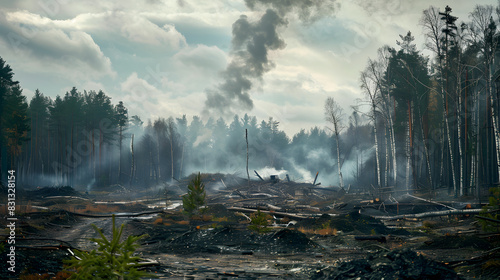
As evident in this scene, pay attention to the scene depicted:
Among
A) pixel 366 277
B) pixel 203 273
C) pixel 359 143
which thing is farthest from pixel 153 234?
pixel 359 143

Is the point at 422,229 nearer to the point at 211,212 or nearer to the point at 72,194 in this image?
the point at 211,212

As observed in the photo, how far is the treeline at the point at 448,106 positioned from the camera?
75.1ft

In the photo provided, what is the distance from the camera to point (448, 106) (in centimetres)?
3269

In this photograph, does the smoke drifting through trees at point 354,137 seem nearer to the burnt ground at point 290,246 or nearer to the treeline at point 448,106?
the treeline at point 448,106

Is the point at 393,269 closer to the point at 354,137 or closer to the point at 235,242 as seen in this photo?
the point at 235,242

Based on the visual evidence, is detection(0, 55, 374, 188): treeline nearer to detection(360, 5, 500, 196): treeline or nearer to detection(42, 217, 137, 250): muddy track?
detection(360, 5, 500, 196): treeline

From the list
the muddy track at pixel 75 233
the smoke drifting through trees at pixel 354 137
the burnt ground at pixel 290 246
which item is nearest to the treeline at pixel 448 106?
the smoke drifting through trees at pixel 354 137

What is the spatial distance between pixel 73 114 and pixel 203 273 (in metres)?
54.6

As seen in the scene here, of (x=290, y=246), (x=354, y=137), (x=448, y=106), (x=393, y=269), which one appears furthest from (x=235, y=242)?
(x=354, y=137)

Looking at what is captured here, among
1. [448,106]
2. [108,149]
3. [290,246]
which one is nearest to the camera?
[290,246]

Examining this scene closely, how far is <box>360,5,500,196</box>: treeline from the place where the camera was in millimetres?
22891

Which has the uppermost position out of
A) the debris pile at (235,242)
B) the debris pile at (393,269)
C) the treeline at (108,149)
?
the treeline at (108,149)

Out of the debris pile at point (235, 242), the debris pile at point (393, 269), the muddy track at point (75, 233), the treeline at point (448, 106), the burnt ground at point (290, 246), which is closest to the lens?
the debris pile at point (393, 269)

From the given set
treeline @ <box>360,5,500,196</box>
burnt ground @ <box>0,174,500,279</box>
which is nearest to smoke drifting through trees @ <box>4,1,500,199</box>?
treeline @ <box>360,5,500,196</box>
